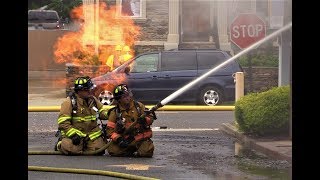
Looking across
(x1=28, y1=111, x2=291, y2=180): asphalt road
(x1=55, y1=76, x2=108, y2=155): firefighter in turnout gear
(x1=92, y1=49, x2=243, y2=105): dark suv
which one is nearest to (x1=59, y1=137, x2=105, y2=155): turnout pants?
(x1=55, y1=76, x2=108, y2=155): firefighter in turnout gear

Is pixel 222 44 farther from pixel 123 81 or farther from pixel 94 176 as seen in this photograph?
pixel 94 176

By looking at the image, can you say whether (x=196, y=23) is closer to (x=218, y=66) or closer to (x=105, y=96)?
(x=218, y=66)

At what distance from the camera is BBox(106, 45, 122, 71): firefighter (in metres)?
6.10

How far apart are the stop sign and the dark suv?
0.39 metres

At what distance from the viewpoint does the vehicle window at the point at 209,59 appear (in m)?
6.02

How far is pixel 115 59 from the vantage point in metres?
6.21

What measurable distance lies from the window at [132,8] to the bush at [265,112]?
3.81ft

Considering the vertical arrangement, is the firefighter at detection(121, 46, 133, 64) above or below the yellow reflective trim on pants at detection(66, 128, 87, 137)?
above

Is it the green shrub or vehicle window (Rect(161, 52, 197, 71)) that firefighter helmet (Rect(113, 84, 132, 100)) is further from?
the green shrub

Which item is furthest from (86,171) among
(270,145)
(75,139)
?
(270,145)

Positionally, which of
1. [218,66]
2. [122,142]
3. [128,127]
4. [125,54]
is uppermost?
[125,54]

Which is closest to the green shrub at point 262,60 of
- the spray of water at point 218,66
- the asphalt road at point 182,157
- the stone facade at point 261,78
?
the stone facade at point 261,78

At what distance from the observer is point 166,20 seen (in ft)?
20.0

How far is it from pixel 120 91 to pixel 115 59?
12.7 inches
